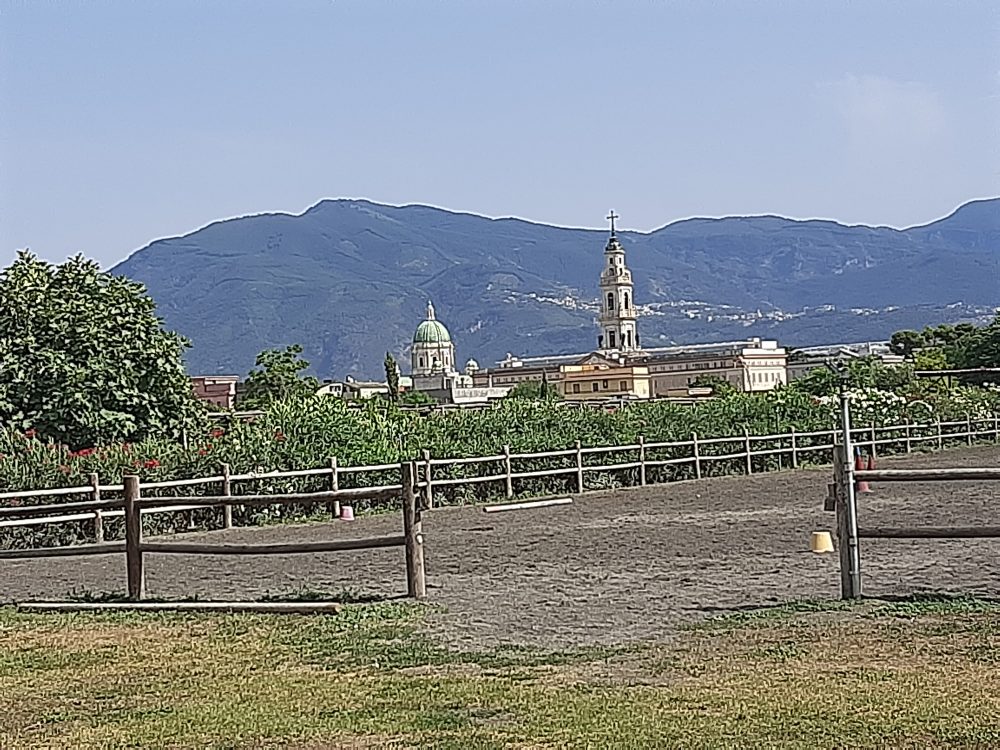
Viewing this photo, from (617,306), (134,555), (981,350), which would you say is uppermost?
(617,306)

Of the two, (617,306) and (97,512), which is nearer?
(97,512)

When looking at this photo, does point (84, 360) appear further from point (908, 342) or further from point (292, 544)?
point (908, 342)

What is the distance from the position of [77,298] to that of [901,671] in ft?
61.3

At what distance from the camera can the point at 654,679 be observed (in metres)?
7.76

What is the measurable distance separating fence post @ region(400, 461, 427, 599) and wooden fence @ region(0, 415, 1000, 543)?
44 cm

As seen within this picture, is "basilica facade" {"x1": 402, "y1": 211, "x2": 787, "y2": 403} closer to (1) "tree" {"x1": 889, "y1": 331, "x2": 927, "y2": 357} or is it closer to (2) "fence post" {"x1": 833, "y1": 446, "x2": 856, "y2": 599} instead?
(1) "tree" {"x1": 889, "y1": 331, "x2": 927, "y2": 357}

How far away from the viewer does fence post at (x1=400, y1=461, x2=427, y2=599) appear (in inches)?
437

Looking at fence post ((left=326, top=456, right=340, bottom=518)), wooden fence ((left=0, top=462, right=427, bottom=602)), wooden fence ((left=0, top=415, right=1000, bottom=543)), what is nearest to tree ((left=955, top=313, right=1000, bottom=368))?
wooden fence ((left=0, top=415, right=1000, bottom=543))

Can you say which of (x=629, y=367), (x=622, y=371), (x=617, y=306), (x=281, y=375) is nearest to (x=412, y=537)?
(x=281, y=375)

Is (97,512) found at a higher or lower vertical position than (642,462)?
lower

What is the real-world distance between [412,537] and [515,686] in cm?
352

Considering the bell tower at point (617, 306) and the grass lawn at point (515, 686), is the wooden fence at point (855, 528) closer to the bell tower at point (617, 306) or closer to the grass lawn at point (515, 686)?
the grass lawn at point (515, 686)

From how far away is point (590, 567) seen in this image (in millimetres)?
13617

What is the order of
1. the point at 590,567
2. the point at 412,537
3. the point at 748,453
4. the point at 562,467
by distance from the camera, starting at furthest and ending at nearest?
the point at 748,453
the point at 562,467
the point at 590,567
the point at 412,537
